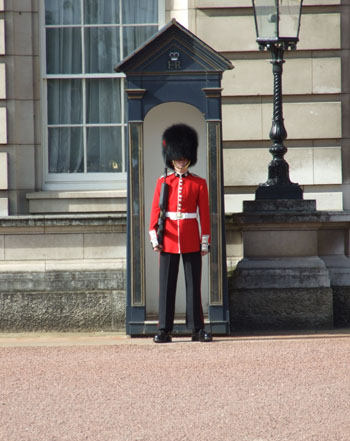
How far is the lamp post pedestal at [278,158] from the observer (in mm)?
8648

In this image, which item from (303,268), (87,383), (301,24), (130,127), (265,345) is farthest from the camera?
(301,24)

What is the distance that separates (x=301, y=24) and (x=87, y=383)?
4412 millimetres

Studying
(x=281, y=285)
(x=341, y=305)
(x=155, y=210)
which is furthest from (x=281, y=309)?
(x=155, y=210)

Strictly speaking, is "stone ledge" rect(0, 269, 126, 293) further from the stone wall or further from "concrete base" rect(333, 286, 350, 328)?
"concrete base" rect(333, 286, 350, 328)

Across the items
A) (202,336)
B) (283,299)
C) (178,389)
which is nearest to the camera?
(178,389)

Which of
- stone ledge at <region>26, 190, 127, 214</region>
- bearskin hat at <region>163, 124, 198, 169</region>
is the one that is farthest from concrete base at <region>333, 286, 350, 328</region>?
stone ledge at <region>26, 190, 127, 214</region>

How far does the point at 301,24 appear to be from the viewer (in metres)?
9.29

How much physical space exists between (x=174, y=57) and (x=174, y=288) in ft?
5.83

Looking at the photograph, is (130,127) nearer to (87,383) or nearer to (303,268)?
(303,268)

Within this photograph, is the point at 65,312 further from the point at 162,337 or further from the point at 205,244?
the point at 205,244

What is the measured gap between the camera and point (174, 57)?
8.12m

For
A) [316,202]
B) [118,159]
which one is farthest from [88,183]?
[316,202]

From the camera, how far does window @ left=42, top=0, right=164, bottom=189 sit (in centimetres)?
954

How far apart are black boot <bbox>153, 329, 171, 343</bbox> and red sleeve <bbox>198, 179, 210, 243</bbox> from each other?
2.63ft
